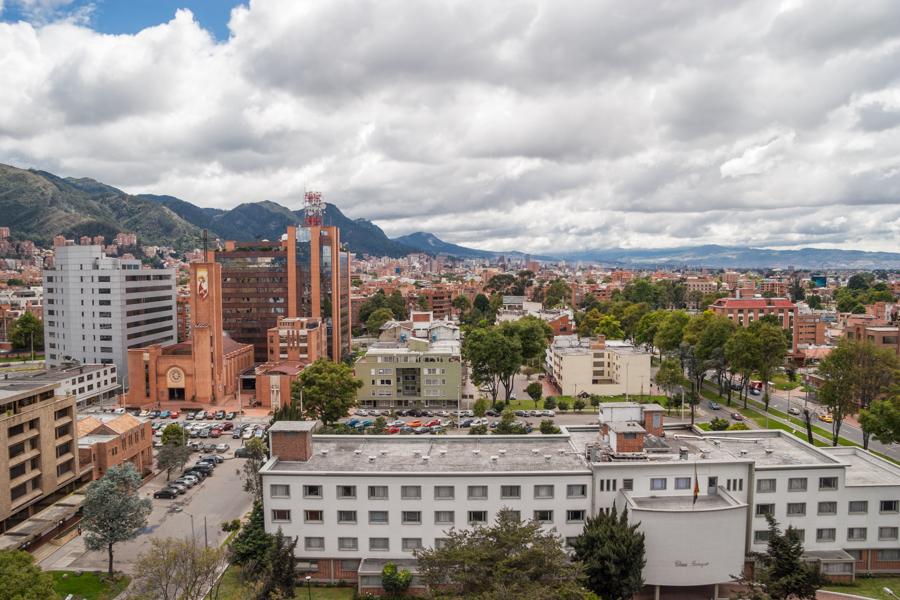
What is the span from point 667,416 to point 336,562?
1669 inches

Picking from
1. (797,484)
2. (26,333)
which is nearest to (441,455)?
(797,484)

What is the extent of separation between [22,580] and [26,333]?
93.2m

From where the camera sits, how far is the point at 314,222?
278 ft

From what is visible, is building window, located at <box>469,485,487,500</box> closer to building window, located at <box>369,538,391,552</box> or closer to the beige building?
building window, located at <box>369,538,391,552</box>


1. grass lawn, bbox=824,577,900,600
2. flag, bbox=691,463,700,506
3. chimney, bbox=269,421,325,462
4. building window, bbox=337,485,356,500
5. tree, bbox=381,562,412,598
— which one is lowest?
grass lawn, bbox=824,577,900,600

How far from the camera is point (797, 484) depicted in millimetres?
30453

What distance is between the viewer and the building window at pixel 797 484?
99.7ft

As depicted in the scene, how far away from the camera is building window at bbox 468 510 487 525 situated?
29.4 m

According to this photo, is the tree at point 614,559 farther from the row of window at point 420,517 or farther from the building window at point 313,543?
the building window at point 313,543

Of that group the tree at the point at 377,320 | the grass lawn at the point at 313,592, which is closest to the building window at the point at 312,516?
the grass lawn at the point at 313,592

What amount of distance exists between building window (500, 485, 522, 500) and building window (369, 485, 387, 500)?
18.5ft

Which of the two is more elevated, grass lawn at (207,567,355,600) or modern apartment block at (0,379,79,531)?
modern apartment block at (0,379,79,531)

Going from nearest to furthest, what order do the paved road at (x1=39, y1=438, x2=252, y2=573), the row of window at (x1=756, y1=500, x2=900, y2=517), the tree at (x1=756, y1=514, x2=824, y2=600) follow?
the tree at (x1=756, y1=514, x2=824, y2=600) < the row of window at (x1=756, y1=500, x2=900, y2=517) < the paved road at (x1=39, y1=438, x2=252, y2=573)

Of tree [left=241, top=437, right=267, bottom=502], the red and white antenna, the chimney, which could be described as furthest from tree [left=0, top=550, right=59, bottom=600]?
the red and white antenna
